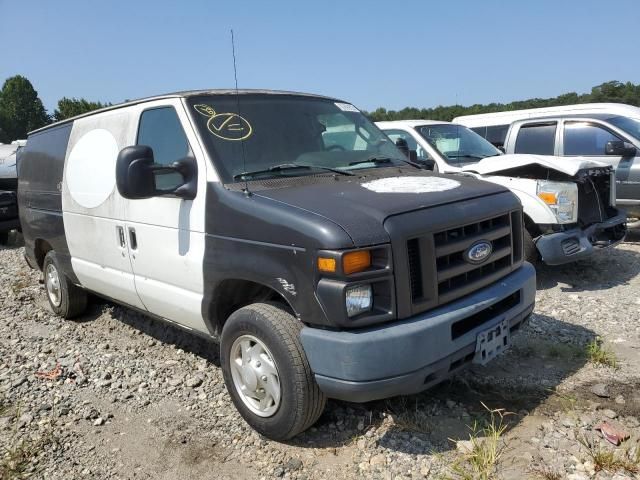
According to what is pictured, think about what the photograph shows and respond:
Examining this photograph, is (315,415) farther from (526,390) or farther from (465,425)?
(526,390)

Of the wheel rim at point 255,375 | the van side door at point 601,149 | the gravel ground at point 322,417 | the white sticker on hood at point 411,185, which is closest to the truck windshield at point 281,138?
the white sticker on hood at point 411,185

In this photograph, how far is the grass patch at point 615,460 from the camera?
255 centimetres

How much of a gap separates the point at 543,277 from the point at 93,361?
4.84 metres

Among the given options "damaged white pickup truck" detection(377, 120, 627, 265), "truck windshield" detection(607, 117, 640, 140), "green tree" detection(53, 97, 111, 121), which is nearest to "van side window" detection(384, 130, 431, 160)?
"damaged white pickup truck" detection(377, 120, 627, 265)

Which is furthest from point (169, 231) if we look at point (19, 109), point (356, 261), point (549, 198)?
point (19, 109)

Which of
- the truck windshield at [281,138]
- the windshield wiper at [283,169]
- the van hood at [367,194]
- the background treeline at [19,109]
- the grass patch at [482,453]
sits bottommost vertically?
the grass patch at [482,453]

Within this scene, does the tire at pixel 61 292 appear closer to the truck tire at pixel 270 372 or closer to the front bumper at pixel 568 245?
the truck tire at pixel 270 372

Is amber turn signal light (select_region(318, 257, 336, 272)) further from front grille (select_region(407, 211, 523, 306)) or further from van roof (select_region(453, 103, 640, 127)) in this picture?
van roof (select_region(453, 103, 640, 127))

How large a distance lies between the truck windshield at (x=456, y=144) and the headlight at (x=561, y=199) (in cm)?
157

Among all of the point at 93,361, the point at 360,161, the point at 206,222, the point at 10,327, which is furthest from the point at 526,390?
the point at 10,327

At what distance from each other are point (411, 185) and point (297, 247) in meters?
0.93

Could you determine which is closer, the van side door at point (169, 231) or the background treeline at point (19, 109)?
the van side door at point (169, 231)

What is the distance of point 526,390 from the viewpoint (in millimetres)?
3436

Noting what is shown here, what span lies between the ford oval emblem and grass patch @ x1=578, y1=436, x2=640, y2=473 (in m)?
1.14
